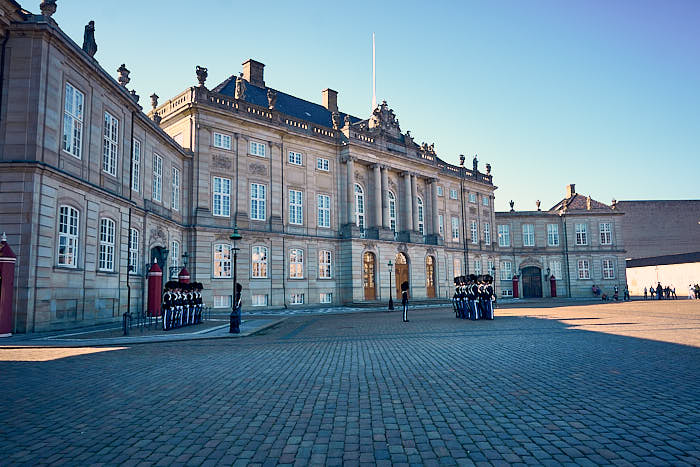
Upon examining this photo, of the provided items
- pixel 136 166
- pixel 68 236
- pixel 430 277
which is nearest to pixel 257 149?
pixel 136 166

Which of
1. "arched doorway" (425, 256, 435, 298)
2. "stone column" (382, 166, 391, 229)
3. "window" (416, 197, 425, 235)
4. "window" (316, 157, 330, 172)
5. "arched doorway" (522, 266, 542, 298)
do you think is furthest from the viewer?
"arched doorway" (522, 266, 542, 298)

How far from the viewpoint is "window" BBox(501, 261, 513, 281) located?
6206 cm

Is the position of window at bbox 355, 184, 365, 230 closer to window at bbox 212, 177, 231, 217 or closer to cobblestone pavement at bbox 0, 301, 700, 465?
window at bbox 212, 177, 231, 217

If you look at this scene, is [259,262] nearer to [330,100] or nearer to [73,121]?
[73,121]

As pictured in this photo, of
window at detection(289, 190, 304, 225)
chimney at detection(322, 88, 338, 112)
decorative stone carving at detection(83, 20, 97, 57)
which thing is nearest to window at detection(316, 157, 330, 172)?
window at detection(289, 190, 304, 225)

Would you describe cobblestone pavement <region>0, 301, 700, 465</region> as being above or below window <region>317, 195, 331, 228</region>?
below

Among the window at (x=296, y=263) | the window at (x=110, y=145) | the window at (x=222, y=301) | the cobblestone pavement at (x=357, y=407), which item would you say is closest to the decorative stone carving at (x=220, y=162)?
the window at (x=296, y=263)

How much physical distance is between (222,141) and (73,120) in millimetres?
15084

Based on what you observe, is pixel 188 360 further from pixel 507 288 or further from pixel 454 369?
pixel 507 288

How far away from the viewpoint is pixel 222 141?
3362 centimetres

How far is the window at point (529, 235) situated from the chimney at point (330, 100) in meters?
32.1

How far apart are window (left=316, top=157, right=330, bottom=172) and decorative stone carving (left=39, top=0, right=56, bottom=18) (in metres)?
23.9

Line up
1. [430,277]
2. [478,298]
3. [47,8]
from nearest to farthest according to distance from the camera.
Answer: [47,8]
[478,298]
[430,277]

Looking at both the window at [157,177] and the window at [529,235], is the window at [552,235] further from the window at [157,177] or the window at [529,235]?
the window at [157,177]
